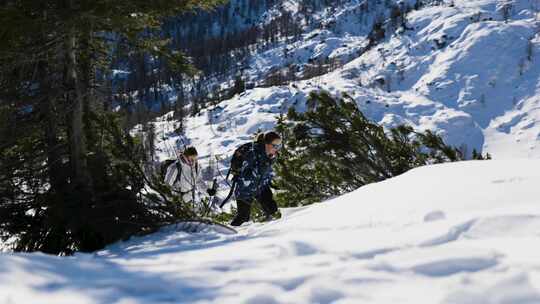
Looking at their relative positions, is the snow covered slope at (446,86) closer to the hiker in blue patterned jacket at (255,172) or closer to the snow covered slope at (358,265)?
the hiker in blue patterned jacket at (255,172)

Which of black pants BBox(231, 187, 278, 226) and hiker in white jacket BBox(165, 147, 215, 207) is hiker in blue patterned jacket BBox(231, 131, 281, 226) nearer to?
black pants BBox(231, 187, 278, 226)

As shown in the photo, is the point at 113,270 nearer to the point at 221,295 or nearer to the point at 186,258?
the point at 186,258

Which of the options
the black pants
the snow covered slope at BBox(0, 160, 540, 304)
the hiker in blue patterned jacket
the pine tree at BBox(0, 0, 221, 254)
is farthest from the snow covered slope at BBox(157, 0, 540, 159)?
the snow covered slope at BBox(0, 160, 540, 304)

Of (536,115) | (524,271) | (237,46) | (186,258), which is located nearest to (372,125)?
(186,258)

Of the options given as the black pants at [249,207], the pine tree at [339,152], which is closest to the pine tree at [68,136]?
the black pants at [249,207]

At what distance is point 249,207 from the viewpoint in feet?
22.7

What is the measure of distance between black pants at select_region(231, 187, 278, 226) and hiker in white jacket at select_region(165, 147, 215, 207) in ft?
2.27

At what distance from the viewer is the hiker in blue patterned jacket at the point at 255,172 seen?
6.64 meters

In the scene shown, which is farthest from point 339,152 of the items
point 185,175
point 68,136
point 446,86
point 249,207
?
point 446,86

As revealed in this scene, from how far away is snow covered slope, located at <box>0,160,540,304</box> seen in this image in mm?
2215

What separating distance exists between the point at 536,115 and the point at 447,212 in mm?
86450

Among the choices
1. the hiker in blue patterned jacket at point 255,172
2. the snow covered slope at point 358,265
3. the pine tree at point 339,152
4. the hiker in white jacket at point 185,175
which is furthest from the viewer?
the pine tree at point 339,152

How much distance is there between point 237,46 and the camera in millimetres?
182375

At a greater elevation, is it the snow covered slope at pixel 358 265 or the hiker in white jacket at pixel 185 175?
the snow covered slope at pixel 358 265
